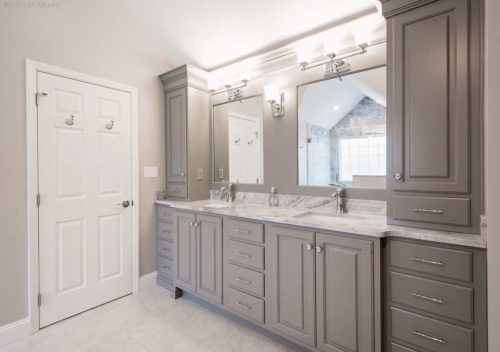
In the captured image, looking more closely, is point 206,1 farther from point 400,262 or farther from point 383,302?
point 383,302

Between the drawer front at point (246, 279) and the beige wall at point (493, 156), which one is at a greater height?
the beige wall at point (493, 156)

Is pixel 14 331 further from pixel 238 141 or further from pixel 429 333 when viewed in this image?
pixel 429 333

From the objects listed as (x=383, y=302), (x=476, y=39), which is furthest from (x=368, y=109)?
(x=383, y=302)

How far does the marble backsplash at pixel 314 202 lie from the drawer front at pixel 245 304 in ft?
2.85

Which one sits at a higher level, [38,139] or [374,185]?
[38,139]

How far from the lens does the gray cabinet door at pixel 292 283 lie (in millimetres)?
1772

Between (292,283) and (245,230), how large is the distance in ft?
1.72

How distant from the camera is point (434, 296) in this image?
1.39 meters

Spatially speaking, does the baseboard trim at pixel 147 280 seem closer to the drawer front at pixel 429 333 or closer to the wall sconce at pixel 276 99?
the wall sconce at pixel 276 99

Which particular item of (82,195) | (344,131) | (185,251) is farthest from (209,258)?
(344,131)

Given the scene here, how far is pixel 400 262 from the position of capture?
1482 mm

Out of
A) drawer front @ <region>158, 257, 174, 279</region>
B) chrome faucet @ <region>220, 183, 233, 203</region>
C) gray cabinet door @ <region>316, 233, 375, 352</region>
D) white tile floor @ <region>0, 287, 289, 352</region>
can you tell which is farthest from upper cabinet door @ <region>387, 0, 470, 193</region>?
drawer front @ <region>158, 257, 174, 279</region>

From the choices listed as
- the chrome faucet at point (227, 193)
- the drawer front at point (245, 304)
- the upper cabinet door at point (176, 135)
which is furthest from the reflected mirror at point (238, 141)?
the drawer front at point (245, 304)

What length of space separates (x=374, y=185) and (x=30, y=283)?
2802 mm
